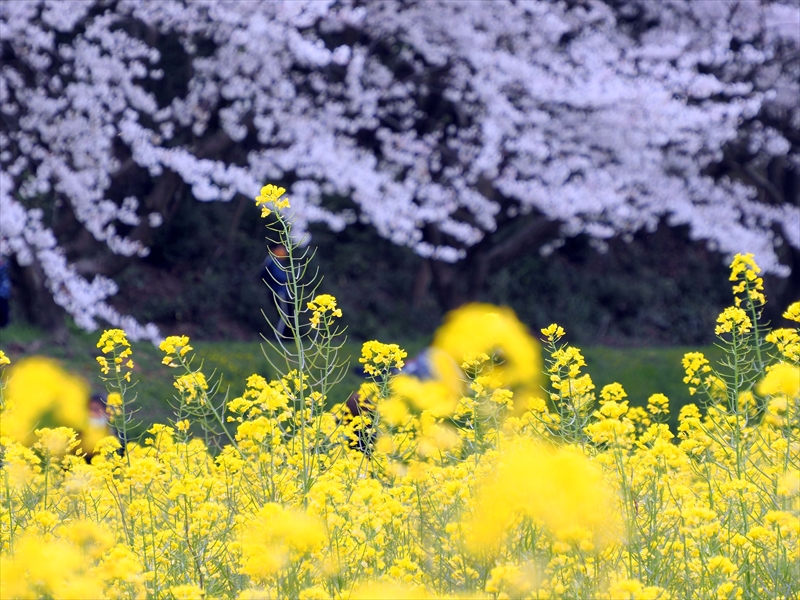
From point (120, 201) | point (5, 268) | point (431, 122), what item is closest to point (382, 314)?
point (431, 122)

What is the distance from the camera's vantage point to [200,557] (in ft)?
9.12

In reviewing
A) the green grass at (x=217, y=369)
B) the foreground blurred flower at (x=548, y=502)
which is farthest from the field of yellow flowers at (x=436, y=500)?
the green grass at (x=217, y=369)

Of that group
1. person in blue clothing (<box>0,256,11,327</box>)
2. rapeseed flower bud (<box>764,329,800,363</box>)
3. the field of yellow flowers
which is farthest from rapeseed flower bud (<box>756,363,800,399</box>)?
person in blue clothing (<box>0,256,11,327</box>)

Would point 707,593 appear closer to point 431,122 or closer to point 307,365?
point 307,365

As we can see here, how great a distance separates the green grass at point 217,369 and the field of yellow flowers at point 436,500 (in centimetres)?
532

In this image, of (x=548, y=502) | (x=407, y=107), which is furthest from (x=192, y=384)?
(x=407, y=107)

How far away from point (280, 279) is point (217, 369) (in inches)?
69.9

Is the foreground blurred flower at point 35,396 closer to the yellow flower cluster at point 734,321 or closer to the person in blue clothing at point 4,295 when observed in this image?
the yellow flower cluster at point 734,321

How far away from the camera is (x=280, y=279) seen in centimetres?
1123

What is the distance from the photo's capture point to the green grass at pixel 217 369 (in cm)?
942

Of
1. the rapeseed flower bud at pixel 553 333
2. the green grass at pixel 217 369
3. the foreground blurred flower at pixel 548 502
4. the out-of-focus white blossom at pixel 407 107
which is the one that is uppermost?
the out-of-focus white blossom at pixel 407 107

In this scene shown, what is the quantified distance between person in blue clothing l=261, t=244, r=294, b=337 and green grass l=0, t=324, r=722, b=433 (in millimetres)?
677

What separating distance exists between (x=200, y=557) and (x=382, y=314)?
12.6m

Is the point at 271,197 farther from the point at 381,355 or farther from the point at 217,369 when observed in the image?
the point at 217,369
